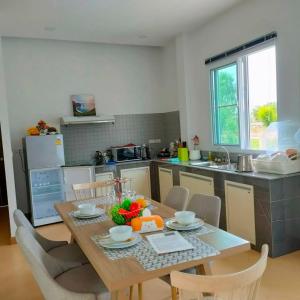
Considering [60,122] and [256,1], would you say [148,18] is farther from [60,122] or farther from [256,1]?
[60,122]

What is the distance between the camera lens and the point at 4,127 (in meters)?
3.71

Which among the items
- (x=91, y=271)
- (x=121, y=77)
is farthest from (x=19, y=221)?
(x=121, y=77)

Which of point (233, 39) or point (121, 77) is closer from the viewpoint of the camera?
point (233, 39)

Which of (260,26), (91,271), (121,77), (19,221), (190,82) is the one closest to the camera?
(91,271)

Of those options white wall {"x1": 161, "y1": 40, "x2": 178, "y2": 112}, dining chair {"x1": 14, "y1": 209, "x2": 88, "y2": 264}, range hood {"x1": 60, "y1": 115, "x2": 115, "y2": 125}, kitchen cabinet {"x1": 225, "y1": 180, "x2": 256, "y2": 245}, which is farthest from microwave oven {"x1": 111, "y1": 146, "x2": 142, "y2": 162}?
dining chair {"x1": 14, "y1": 209, "x2": 88, "y2": 264}

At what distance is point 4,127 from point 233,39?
3.03m

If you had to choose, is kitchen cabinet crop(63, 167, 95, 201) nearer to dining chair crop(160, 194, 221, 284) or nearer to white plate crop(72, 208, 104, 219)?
white plate crop(72, 208, 104, 219)

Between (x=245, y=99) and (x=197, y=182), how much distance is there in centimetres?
121

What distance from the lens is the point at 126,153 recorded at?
16.1ft

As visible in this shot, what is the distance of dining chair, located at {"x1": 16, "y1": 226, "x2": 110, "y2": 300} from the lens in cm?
149

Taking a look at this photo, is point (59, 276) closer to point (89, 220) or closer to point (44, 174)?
point (89, 220)

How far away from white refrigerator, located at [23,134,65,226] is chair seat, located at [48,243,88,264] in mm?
1887

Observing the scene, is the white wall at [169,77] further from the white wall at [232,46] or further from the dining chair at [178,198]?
the dining chair at [178,198]

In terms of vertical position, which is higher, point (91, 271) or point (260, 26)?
point (260, 26)
